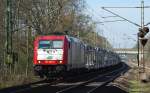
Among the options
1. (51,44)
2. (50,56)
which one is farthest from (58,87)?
(51,44)

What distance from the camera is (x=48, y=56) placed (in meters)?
36.9

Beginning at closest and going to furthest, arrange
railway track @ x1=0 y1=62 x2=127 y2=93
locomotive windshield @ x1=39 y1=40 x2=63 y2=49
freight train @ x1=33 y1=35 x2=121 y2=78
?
railway track @ x1=0 y1=62 x2=127 y2=93 → freight train @ x1=33 y1=35 x2=121 y2=78 → locomotive windshield @ x1=39 y1=40 x2=63 y2=49

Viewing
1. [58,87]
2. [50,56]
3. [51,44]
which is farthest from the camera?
[51,44]

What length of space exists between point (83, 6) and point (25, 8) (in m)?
18.8

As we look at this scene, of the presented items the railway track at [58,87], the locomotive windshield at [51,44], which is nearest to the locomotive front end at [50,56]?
the locomotive windshield at [51,44]

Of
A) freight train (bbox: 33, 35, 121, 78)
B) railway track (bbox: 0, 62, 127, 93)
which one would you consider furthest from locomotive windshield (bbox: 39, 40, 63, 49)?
railway track (bbox: 0, 62, 127, 93)

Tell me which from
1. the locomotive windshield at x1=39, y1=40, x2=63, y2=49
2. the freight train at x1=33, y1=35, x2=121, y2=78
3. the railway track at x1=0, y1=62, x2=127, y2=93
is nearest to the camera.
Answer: the railway track at x1=0, y1=62, x2=127, y2=93

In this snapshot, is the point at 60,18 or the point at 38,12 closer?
the point at 38,12

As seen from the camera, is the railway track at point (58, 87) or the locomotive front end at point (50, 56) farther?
the locomotive front end at point (50, 56)

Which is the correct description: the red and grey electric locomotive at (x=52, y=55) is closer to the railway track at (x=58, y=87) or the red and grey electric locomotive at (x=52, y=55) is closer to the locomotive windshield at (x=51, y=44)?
the locomotive windshield at (x=51, y=44)

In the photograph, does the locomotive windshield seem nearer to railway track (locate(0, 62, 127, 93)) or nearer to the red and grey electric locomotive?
the red and grey electric locomotive

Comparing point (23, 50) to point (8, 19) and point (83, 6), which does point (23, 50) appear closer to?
point (8, 19)

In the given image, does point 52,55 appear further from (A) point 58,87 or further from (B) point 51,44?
(A) point 58,87

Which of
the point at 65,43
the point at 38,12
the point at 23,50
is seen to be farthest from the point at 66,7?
the point at 65,43
